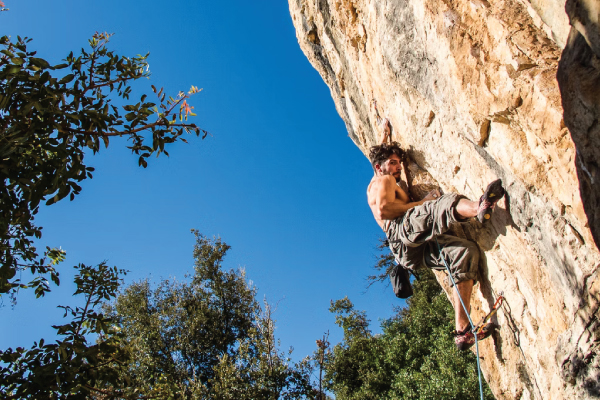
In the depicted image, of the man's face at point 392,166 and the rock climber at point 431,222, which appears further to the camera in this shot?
the man's face at point 392,166

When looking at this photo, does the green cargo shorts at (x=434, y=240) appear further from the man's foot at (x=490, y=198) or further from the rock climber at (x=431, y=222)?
the man's foot at (x=490, y=198)

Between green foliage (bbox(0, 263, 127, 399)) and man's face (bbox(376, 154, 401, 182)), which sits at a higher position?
man's face (bbox(376, 154, 401, 182))

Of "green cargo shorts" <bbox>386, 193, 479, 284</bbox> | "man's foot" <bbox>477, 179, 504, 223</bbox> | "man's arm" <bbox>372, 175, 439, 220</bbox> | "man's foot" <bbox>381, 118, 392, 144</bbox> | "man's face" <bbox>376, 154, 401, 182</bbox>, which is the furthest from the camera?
"man's foot" <bbox>381, 118, 392, 144</bbox>

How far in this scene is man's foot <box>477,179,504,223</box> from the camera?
13.2 ft

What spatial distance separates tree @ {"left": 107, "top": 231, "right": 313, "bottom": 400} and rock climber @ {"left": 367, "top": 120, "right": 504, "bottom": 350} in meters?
7.72

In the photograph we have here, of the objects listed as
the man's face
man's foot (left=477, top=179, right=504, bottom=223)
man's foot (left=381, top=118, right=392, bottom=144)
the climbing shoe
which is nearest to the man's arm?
the man's face

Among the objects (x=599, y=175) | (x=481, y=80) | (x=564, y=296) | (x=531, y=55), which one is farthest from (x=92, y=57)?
(x=564, y=296)

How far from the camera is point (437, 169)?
5539 mm

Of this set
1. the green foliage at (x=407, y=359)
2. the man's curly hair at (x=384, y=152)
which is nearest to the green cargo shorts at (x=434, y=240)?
the man's curly hair at (x=384, y=152)

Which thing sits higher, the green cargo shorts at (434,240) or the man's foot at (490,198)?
the green cargo shorts at (434,240)

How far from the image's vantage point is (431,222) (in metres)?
4.90

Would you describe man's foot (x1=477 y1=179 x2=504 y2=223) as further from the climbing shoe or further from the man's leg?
the climbing shoe

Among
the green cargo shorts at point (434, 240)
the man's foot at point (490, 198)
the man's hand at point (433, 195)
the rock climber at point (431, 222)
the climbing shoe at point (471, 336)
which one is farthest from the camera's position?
the man's hand at point (433, 195)

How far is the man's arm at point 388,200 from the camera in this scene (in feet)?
18.2
